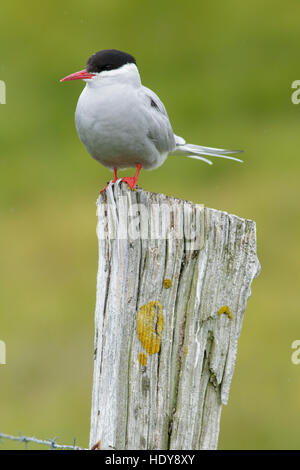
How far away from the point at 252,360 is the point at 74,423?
8.01ft

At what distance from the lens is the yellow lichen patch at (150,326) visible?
10.5ft

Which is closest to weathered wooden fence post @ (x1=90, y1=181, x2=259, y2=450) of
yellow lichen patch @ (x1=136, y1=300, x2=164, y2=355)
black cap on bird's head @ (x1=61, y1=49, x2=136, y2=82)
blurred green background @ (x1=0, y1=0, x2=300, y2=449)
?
yellow lichen patch @ (x1=136, y1=300, x2=164, y2=355)

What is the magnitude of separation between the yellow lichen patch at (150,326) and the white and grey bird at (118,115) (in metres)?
1.05

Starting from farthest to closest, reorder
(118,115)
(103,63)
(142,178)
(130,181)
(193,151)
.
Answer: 1. (142,178)
2. (193,151)
3. (103,63)
4. (118,115)
5. (130,181)

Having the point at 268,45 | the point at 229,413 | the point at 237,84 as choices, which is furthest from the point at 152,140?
the point at 268,45

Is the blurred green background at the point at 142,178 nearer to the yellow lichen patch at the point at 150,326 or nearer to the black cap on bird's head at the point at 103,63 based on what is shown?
the black cap on bird's head at the point at 103,63

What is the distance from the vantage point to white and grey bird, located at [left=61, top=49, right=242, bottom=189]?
427 centimetres

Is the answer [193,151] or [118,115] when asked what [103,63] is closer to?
[118,115]

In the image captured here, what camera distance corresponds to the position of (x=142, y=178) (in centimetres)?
1552

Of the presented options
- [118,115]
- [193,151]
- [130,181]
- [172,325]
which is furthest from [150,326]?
[193,151]

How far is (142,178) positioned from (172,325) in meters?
12.4

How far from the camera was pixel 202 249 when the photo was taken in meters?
3.21

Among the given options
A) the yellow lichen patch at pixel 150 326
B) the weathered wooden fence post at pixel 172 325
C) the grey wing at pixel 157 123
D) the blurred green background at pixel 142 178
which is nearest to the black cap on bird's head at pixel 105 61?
the grey wing at pixel 157 123

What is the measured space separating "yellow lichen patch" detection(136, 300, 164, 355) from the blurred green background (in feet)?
16.0
